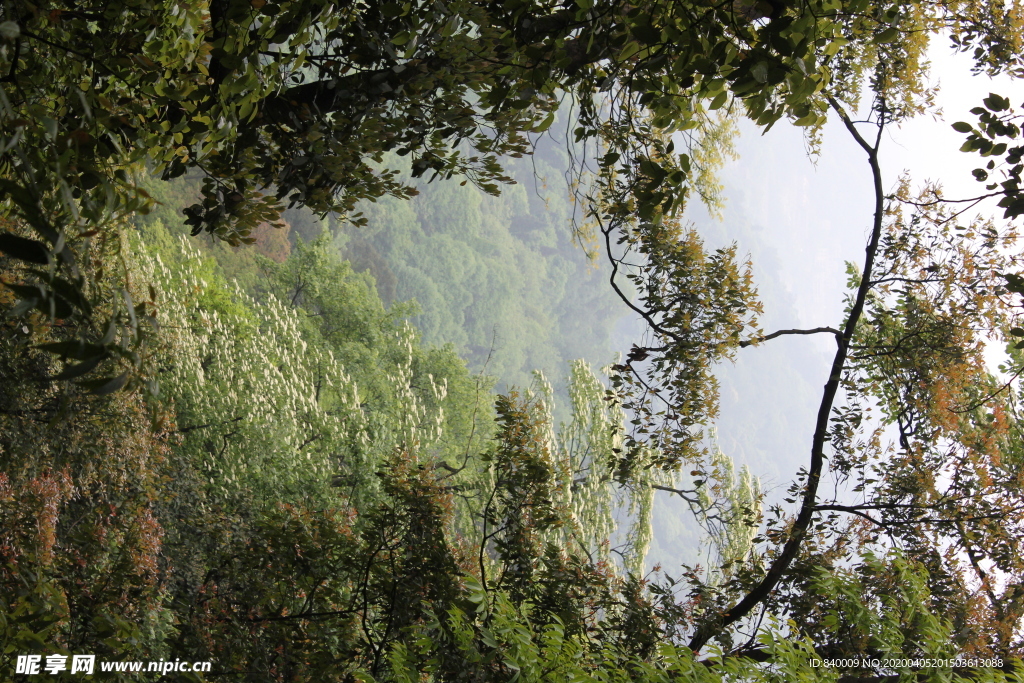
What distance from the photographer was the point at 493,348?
5.01m

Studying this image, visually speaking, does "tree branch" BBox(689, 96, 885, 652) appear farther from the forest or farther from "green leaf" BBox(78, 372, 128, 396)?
"green leaf" BBox(78, 372, 128, 396)

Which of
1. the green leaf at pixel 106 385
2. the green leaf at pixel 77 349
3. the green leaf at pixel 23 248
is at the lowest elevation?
the green leaf at pixel 106 385

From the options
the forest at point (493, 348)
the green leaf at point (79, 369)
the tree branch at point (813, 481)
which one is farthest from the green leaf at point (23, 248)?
the tree branch at point (813, 481)

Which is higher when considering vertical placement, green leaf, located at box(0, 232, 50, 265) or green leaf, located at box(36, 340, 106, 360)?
green leaf, located at box(0, 232, 50, 265)

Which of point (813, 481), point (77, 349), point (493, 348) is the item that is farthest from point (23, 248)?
point (813, 481)

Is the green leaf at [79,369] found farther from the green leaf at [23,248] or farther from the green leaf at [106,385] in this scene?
the green leaf at [23,248]

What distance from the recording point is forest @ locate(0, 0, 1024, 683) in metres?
1.64

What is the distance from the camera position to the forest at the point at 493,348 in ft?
5.37

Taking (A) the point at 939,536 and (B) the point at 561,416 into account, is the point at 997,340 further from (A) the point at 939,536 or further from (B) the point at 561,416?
(B) the point at 561,416

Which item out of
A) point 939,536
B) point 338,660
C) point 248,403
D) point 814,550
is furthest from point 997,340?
point 248,403

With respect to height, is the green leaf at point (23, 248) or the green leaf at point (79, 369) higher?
the green leaf at point (23, 248)

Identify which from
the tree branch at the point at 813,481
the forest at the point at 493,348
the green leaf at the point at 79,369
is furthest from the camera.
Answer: the tree branch at the point at 813,481

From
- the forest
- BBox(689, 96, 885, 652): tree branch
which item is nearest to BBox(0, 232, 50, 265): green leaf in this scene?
the forest

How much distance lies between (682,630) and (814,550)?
3.25 ft
